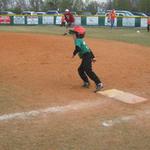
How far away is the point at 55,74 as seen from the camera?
1138 cm

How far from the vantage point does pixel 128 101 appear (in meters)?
8.43

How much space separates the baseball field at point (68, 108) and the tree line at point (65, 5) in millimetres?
61149

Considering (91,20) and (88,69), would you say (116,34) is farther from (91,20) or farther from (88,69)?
(88,69)

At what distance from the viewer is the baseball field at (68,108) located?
614 centimetres

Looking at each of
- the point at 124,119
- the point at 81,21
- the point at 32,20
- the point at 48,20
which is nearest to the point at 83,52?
the point at 124,119

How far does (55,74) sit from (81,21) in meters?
31.6

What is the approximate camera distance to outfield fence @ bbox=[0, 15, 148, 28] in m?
40.6

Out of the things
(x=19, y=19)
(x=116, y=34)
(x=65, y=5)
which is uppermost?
(x=65, y=5)

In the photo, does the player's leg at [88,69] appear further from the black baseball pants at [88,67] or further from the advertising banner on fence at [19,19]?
the advertising banner on fence at [19,19]

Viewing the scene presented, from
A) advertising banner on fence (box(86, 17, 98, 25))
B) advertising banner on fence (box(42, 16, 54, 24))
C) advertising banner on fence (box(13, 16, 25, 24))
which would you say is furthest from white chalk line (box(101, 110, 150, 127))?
advertising banner on fence (box(42, 16, 54, 24))

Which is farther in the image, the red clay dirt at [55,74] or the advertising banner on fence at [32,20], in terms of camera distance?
the advertising banner on fence at [32,20]

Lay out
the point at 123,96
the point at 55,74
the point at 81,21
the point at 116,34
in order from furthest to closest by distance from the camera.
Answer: the point at 81,21 → the point at 116,34 → the point at 55,74 → the point at 123,96

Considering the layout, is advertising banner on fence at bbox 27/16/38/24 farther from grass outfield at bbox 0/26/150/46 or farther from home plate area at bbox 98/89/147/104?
home plate area at bbox 98/89/147/104

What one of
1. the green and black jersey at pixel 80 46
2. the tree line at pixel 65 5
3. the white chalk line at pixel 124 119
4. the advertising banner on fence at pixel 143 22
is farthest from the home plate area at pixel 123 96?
the tree line at pixel 65 5
